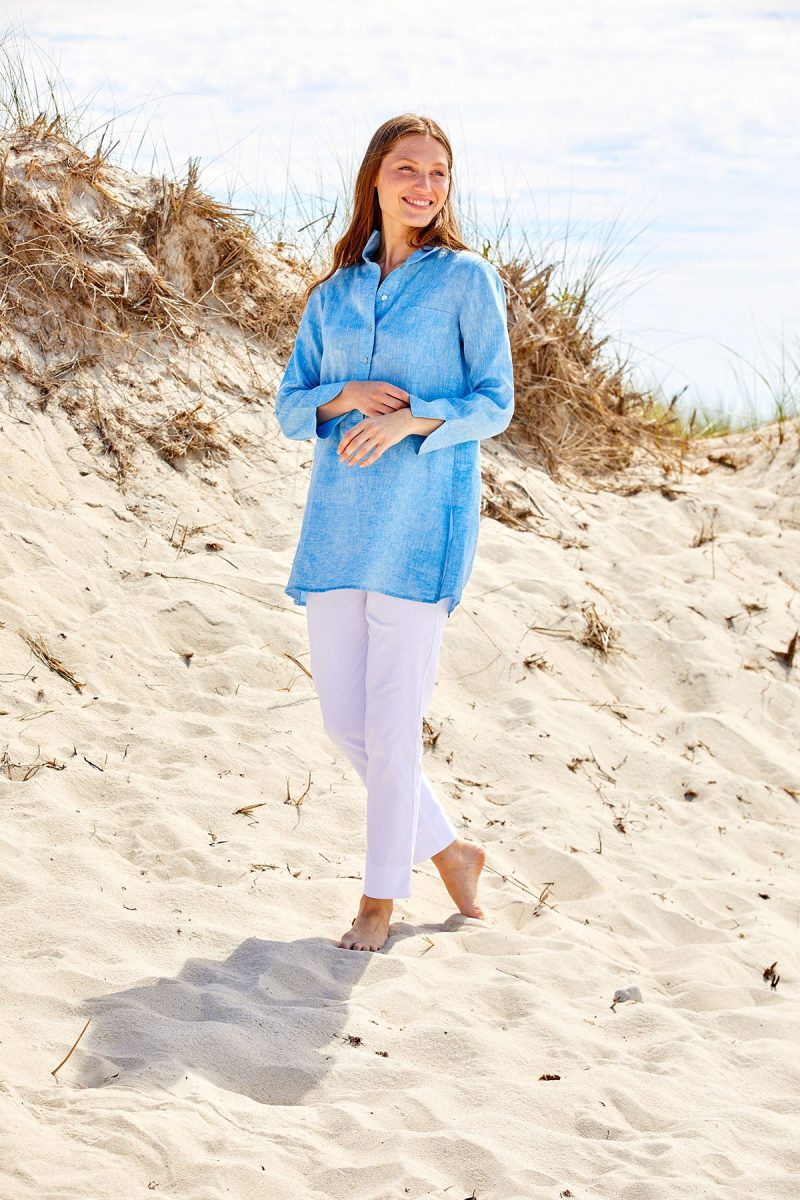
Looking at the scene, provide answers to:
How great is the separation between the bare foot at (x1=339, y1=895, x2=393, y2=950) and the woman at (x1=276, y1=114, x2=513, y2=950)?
0.41 feet

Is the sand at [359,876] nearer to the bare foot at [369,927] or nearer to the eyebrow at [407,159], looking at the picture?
the bare foot at [369,927]

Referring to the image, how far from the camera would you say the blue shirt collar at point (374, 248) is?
324 cm

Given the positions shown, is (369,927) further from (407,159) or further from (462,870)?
(407,159)

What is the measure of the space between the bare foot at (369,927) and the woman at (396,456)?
0.13 meters

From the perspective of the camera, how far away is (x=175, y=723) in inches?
175

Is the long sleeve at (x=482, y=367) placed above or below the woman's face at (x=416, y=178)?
below

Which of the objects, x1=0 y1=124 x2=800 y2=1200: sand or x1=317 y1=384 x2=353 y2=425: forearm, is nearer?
x1=0 y1=124 x2=800 y2=1200: sand

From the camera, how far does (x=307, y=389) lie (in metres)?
3.40

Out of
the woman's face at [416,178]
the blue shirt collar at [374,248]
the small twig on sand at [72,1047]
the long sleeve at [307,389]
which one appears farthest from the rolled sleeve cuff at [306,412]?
the small twig on sand at [72,1047]

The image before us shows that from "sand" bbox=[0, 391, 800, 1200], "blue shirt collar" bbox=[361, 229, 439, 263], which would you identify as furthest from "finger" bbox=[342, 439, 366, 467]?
"sand" bbox=[0, 391, 800, 1200]

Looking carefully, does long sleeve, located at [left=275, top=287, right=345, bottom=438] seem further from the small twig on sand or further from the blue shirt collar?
the small twig on sand

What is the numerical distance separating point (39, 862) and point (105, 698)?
1.13 m

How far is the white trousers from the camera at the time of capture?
3201 millimetres

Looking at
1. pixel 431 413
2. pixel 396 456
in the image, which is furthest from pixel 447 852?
pixel 431 413
